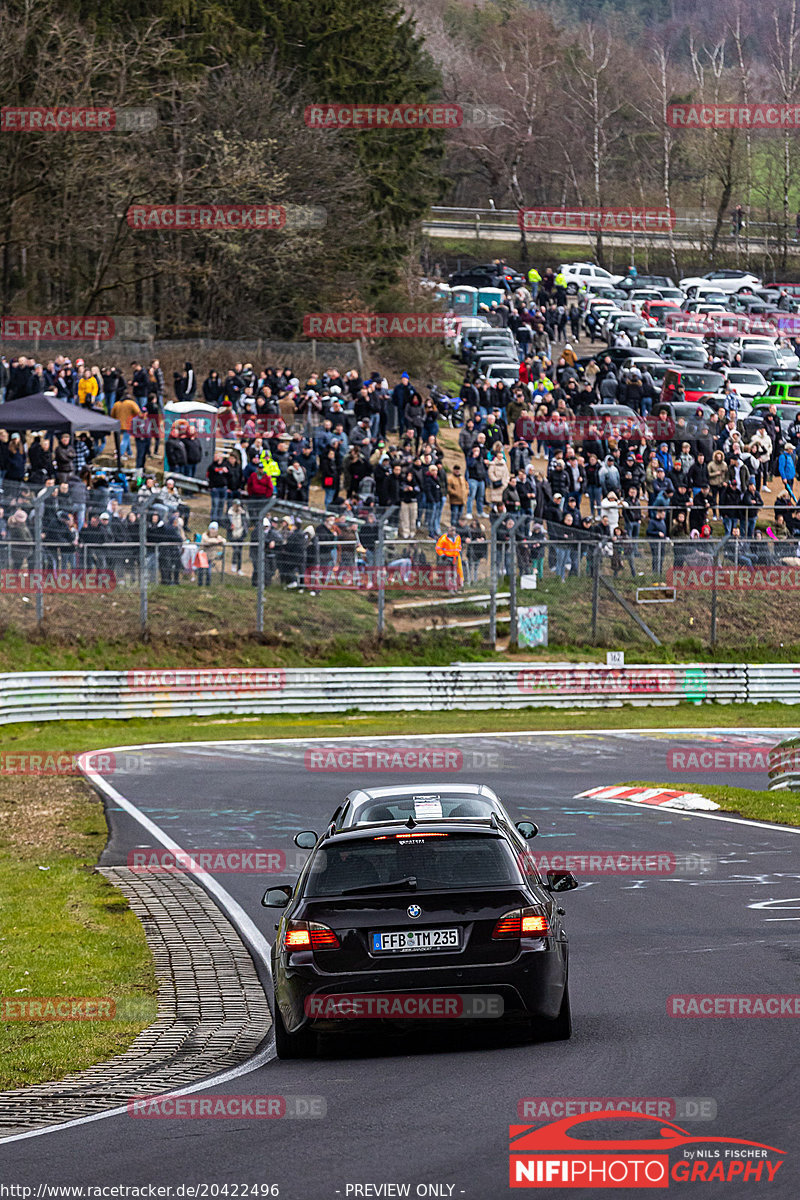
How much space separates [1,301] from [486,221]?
5168 centimetres

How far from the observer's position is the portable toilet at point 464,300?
223 feet

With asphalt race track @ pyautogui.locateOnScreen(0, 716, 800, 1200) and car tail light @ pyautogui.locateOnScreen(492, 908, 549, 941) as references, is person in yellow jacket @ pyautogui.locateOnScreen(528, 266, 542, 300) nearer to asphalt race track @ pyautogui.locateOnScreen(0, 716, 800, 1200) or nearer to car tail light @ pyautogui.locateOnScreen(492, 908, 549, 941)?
asphalt race track @ pyautogui.locateOnScreen(0, 716, 800, 1200)

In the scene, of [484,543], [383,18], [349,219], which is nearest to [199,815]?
[484,543]

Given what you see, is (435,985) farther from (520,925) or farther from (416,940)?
(520,925)

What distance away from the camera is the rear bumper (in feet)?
28.6

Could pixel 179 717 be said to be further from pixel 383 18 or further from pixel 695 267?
pixel 695 267

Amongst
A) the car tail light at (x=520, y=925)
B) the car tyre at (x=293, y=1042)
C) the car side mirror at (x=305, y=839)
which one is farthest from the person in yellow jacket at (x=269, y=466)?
the car tail light at (x=520, y=925)

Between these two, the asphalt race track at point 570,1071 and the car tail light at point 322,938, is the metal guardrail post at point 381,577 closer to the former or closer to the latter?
the asphalt race track at point 570,1071

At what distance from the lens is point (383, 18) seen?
6344 centimetres

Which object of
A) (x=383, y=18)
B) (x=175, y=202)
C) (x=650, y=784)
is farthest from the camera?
(x=383, y=18)

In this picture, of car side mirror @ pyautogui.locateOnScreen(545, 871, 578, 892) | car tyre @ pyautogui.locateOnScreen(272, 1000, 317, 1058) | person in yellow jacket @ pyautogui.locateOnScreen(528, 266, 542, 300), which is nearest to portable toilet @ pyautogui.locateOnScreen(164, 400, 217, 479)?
car side mirror @ pyautogui.locateOnScreen(545, 871, 578, 892)

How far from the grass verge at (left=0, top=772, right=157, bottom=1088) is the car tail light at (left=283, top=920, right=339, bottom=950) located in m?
1.53

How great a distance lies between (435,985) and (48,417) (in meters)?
25.4

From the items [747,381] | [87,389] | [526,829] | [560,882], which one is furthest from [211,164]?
[560,882]
